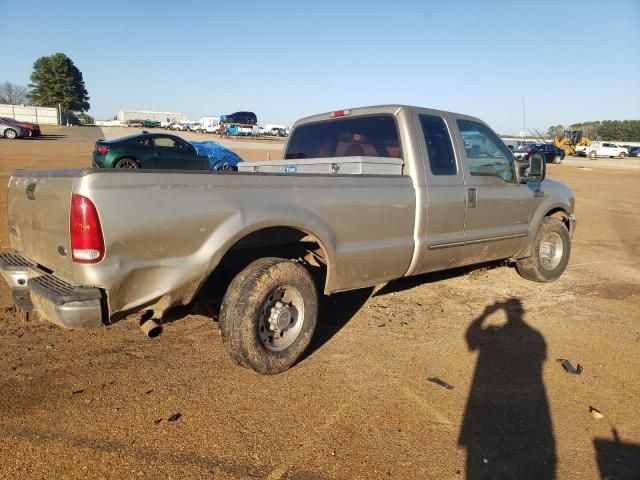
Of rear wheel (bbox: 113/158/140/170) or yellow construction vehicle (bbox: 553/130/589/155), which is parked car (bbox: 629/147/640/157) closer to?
yellow construction vehicle (bbox: 553/130/589/155)

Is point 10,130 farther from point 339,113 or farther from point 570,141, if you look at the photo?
point 570,141

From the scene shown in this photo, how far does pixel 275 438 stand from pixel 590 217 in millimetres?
11740

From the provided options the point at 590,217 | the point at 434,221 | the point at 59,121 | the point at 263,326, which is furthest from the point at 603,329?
the point at 59,121

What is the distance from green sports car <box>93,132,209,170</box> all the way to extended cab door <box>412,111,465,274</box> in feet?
36.3

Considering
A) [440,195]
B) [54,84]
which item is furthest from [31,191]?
[54,84]

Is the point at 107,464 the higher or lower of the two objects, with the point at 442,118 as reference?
lower

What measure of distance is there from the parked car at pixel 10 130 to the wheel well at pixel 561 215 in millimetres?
37068

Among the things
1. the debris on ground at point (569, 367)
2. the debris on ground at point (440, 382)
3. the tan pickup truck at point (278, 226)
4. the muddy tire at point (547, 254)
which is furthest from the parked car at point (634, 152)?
the debris on ground at point (440, 382)

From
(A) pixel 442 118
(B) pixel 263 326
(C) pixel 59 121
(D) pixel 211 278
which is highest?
(C) pixel 59 121

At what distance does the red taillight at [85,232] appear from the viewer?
104 inches

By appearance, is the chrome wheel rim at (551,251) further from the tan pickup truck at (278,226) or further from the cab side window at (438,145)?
the cab side window at (438,145)

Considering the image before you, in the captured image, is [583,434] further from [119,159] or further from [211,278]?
[119,159]

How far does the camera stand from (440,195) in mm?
4422

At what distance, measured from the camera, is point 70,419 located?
2.85 metres
